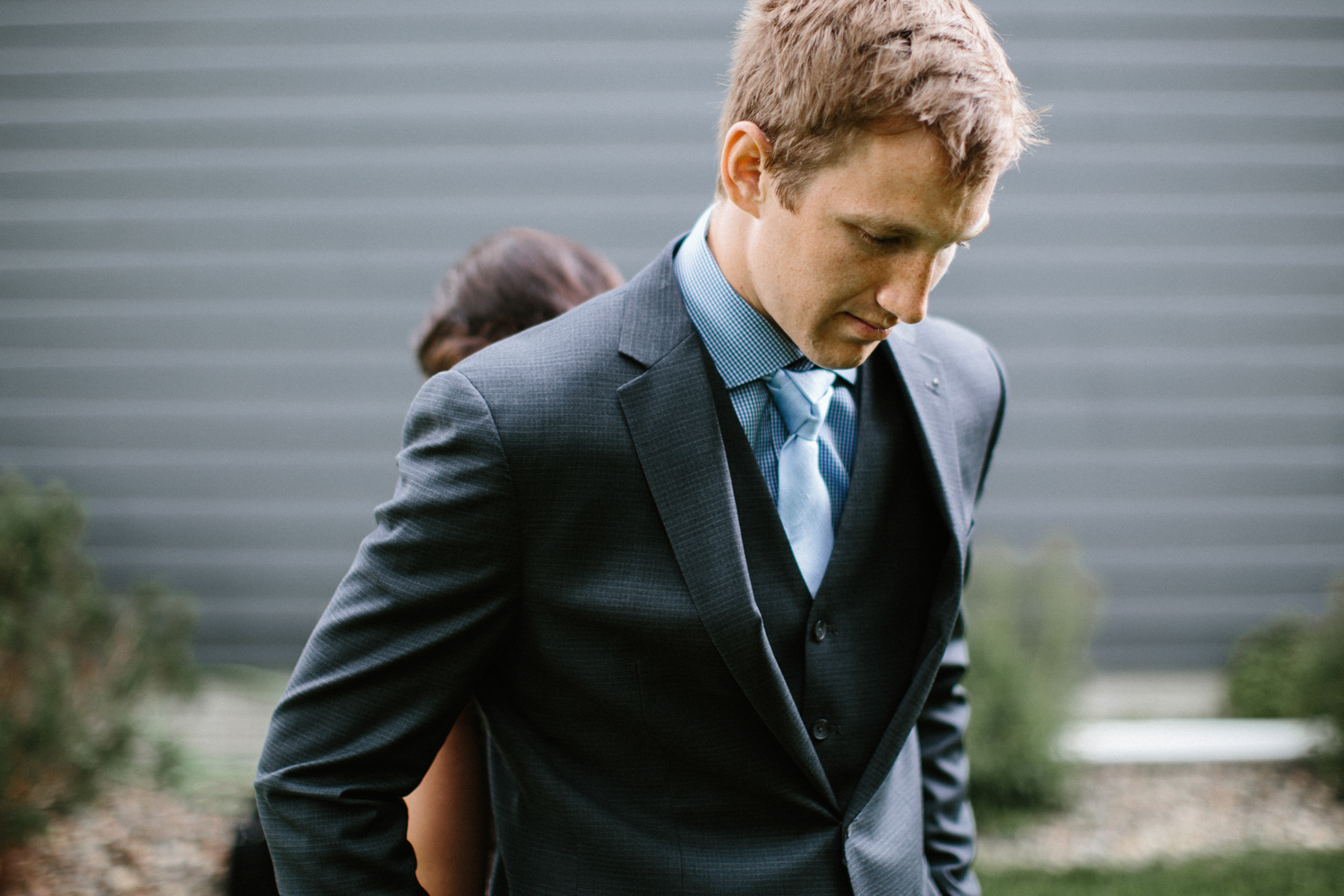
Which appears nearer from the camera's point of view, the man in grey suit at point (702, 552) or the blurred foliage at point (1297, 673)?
the man in grey suit at point (702, 552)

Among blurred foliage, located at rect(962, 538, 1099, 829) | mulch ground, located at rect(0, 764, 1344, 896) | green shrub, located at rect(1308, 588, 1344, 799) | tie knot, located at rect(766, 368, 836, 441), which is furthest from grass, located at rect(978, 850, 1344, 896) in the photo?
tie knot, located at rect(766, 368, 836, 441)

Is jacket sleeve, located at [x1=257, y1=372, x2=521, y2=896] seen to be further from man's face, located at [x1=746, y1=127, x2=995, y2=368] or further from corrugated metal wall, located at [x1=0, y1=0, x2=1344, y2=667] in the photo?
corrugated metal wall, located at [x1=0, y1=0, x2=1344, y2=667]

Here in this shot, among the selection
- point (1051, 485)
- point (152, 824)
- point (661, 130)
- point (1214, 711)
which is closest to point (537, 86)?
point (661, 130)

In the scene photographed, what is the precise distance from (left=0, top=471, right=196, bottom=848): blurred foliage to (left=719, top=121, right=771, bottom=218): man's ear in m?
3.08

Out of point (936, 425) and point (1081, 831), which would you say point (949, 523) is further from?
point (1081, 831)

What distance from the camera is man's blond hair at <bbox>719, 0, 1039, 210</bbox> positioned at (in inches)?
45.5

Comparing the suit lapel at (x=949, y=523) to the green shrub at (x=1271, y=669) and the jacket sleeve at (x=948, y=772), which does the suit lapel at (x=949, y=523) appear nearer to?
the jacket sleeve at (x=948, y=772)

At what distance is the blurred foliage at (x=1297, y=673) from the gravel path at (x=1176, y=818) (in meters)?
0.20

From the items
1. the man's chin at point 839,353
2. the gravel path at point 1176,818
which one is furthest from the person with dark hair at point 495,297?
the gravel path at point 1176,818

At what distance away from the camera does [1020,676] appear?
3904 mm

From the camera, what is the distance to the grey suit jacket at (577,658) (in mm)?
1217

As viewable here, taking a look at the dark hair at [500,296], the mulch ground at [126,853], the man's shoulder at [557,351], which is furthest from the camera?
the mulch ground at [126,853]

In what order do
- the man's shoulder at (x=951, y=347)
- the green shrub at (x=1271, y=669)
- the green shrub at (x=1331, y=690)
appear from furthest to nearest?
the green shrub at (x=1271, y=669), the green shrub at (x=1331, y=690), the man's shoulder at (x=951, y=347)

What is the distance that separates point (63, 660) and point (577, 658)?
115 inches
